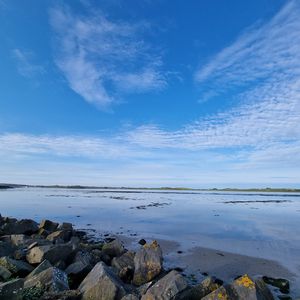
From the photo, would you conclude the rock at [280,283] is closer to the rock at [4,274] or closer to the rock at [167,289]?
the rock at [167,289]

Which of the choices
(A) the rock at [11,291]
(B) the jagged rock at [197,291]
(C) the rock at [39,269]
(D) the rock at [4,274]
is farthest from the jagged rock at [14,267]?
(B) the jagged rock at [197,291]

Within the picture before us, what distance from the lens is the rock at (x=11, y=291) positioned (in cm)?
694

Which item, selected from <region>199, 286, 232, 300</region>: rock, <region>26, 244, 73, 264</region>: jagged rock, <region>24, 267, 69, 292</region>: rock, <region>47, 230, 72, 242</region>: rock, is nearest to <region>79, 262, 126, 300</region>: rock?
<region>24, 267, 69, 292</region>: rock

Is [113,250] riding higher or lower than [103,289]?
higher

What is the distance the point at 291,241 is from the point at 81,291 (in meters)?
16.5

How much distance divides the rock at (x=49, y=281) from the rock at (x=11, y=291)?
0.79 metres

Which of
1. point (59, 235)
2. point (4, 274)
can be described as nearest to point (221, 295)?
point (4, 274)

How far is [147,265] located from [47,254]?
3435 millimetres

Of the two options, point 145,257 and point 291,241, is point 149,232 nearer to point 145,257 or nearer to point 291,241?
point 291,241

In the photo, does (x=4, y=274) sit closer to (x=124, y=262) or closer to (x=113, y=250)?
(x=124, y=262)

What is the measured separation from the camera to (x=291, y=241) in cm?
2031

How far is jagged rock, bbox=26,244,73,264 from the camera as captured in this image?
1073cm

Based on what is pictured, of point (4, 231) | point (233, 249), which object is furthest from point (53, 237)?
point (233, 249)

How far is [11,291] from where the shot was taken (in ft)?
23.1
